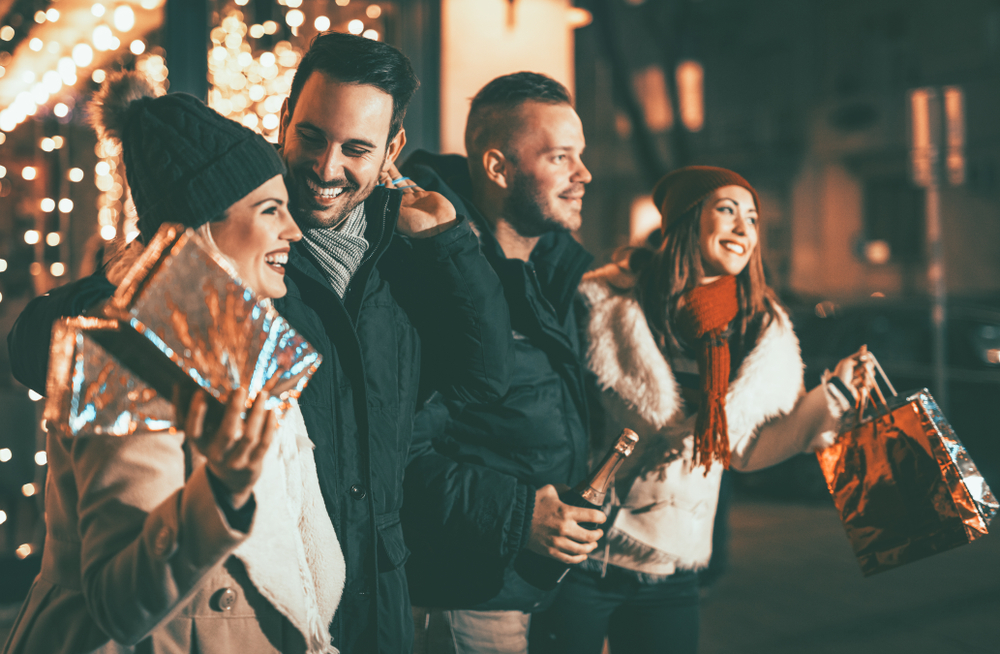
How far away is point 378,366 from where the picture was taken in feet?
5.68

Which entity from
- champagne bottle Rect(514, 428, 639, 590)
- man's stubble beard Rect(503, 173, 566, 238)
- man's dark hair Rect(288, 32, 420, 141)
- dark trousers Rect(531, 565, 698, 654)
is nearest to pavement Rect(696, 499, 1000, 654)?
dark trousers Rect(531, 565, 698, 654)

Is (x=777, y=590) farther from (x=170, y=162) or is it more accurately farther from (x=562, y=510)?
(x=170, y=162)

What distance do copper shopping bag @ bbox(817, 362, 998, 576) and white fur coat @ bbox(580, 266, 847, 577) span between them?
0.15 m

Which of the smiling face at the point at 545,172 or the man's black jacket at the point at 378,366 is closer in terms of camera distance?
the man's black jacket at the point at 378,366

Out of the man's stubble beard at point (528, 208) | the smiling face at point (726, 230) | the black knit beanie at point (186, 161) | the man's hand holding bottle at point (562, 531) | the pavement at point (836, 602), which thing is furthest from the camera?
the pavement at point (836, 602)

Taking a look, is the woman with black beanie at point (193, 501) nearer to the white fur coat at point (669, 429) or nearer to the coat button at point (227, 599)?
the coat button at point (227, 599)

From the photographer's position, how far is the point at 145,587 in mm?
1192

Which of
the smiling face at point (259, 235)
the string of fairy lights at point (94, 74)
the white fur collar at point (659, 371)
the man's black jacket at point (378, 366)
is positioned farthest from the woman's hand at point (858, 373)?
the string of fairy lights at point (94, 74)

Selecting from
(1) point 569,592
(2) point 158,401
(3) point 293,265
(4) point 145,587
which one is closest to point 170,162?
(3) point 293,265

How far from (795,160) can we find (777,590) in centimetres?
1895

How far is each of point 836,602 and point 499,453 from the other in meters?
4.00

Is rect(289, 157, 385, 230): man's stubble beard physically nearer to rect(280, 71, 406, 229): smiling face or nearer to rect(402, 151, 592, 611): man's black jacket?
rect(280, 71, 406, 229): smiling face

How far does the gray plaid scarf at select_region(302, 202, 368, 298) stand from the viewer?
172 centimetres

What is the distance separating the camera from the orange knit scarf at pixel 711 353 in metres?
2.29
